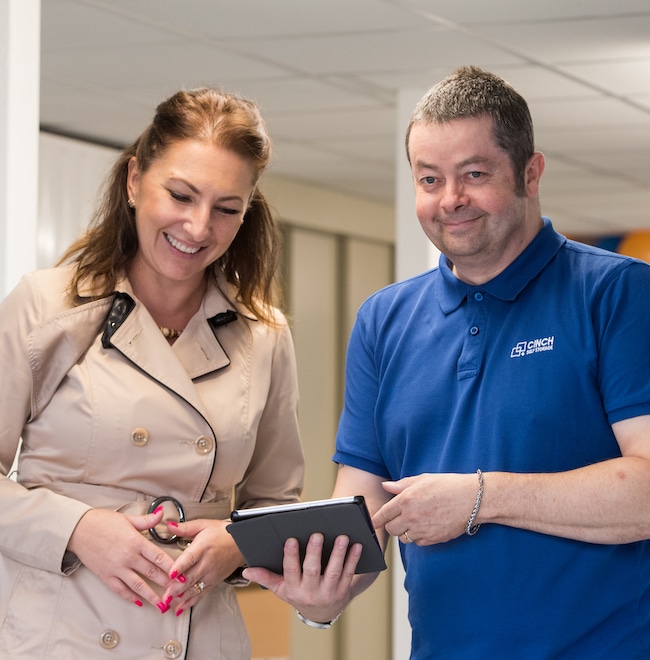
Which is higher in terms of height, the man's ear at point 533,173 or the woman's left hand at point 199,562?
the man's ear at point 533,173

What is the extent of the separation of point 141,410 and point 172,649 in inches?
17.3

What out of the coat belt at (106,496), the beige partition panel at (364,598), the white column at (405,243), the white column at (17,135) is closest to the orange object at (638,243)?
the beige partition panel at (364,598)

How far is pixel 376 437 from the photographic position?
2.20 meters

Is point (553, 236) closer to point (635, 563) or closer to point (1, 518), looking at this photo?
point (635, 563)

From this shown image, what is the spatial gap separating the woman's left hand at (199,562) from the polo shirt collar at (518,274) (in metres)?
0.59

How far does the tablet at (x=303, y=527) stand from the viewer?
6.10 feet

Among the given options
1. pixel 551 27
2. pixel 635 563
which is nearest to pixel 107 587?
pixel 635 563

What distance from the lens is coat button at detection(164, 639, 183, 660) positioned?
86.0 inches

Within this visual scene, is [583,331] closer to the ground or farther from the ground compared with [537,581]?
farther from the ground

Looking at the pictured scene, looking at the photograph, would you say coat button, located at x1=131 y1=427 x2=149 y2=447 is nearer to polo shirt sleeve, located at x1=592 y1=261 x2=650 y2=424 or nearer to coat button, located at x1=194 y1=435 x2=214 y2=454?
coat button, located at x1=194 y1=435 x2=214 y2=454

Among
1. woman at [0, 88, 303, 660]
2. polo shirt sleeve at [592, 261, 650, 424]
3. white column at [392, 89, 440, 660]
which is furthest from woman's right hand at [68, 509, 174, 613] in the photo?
white column at [392, 89, 440, 660]

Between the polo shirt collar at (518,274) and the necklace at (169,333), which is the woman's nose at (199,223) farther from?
the polo shirt collar at (518,274)

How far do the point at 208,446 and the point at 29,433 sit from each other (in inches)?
12.9

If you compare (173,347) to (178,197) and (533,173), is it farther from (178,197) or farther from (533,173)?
(533,173)
